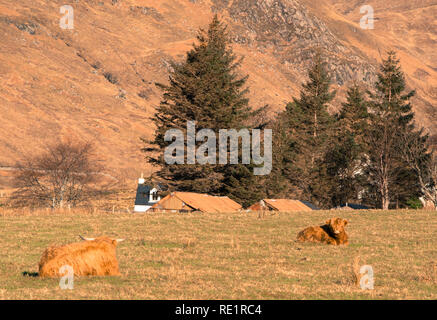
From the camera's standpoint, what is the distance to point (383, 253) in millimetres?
21406

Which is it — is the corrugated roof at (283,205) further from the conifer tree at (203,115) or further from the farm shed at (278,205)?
the conifer tree at (203,115)

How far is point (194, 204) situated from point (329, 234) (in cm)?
3000

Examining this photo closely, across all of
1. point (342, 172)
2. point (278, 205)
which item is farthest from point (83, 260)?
point (342, 172)

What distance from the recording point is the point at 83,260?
15.6 m

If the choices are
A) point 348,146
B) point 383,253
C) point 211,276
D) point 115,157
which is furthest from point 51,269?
point 115,157

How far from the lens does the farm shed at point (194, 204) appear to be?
173 ft

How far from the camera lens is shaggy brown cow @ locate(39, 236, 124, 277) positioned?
1550 cm

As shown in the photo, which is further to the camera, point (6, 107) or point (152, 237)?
point (6, 107)
